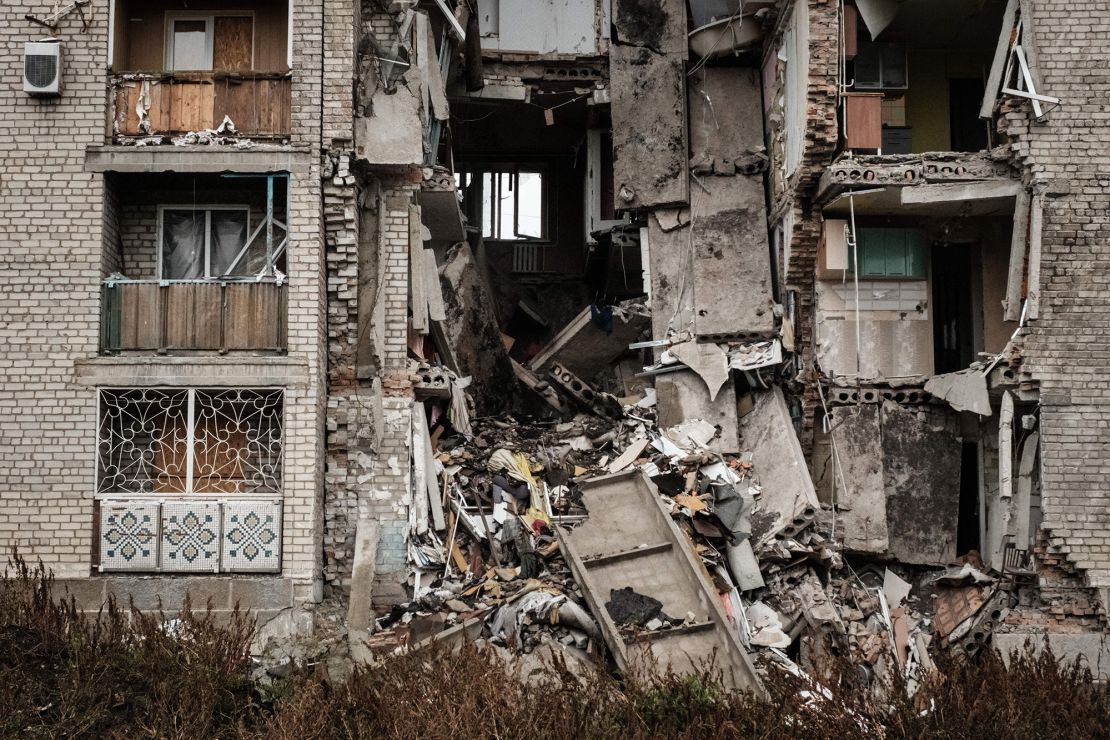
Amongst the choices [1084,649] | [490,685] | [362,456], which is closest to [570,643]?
[490,685]

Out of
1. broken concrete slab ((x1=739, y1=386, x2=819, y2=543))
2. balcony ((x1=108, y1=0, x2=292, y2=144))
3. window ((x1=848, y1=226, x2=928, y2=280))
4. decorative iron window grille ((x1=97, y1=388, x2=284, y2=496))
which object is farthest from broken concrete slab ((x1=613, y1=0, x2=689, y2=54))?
decorative iron window grille ((x1=97, y1=388, x2=284, y2=496))

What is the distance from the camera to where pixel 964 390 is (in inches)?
580

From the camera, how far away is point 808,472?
606 inches

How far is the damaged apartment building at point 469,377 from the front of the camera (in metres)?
13.7

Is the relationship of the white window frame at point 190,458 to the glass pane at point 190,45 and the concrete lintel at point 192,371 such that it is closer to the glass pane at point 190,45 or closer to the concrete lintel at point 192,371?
the concrete lintel at point 192,371

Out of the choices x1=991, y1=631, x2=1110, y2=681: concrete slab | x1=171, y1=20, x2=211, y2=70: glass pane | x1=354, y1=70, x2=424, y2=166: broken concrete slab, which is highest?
x1=171, y1=20, x2=211, y2=70: glass pane

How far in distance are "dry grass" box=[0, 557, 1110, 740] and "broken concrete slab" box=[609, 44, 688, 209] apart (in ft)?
27.5

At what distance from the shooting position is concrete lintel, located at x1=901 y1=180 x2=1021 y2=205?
14.7 m

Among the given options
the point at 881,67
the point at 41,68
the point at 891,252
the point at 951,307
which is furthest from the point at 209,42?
the point at 951,307

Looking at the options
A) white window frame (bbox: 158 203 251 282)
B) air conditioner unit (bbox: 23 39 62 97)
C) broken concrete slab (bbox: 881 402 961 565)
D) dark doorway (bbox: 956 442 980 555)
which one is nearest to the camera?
air conditioner unit (bbox: 23 39 62 97)

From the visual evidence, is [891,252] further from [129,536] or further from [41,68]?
[41,68]

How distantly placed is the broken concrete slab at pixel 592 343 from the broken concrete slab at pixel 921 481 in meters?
4.36

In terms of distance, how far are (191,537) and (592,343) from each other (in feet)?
23.8

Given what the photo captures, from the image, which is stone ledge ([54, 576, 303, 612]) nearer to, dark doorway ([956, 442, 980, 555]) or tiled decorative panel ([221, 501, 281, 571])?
tiled decorative panel ([221, 501, 281, 571])
